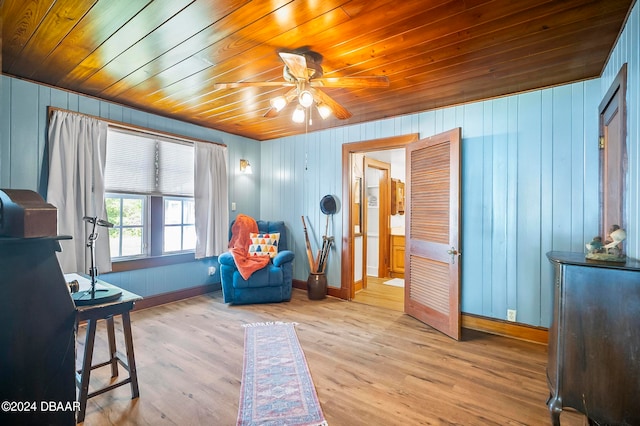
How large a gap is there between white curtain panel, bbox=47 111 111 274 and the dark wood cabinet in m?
3.96

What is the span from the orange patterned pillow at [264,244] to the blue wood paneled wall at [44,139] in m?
0.71

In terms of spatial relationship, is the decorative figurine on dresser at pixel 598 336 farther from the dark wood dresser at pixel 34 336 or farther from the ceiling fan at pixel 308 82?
the dark wood dresser at pixel 34 336

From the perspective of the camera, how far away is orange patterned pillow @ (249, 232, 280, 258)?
13.6 feet

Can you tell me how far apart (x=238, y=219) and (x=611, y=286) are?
13.1 feet

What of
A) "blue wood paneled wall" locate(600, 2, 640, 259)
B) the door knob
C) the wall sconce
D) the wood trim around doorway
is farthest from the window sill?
"blue wood paneled wall" locate(600, 2, 640, 259)

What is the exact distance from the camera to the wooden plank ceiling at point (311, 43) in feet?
5.71

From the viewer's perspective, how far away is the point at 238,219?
4449mm

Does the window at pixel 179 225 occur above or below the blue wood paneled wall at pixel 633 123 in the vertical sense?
below

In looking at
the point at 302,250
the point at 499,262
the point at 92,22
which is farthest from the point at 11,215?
the point at 302,250

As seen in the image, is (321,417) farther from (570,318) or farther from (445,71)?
(445,71)

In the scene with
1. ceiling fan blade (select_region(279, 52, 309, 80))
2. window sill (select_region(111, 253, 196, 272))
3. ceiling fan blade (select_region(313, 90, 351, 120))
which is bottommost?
window sill (select_region(111, 253, 196, 272))

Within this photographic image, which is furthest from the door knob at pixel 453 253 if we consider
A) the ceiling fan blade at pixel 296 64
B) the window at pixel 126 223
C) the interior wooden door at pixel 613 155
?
the window at pixel 126 223

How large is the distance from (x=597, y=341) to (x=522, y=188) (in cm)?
172

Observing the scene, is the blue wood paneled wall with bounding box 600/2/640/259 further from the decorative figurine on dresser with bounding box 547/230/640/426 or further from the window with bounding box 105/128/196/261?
the window with bounding box 105/128/196/261
